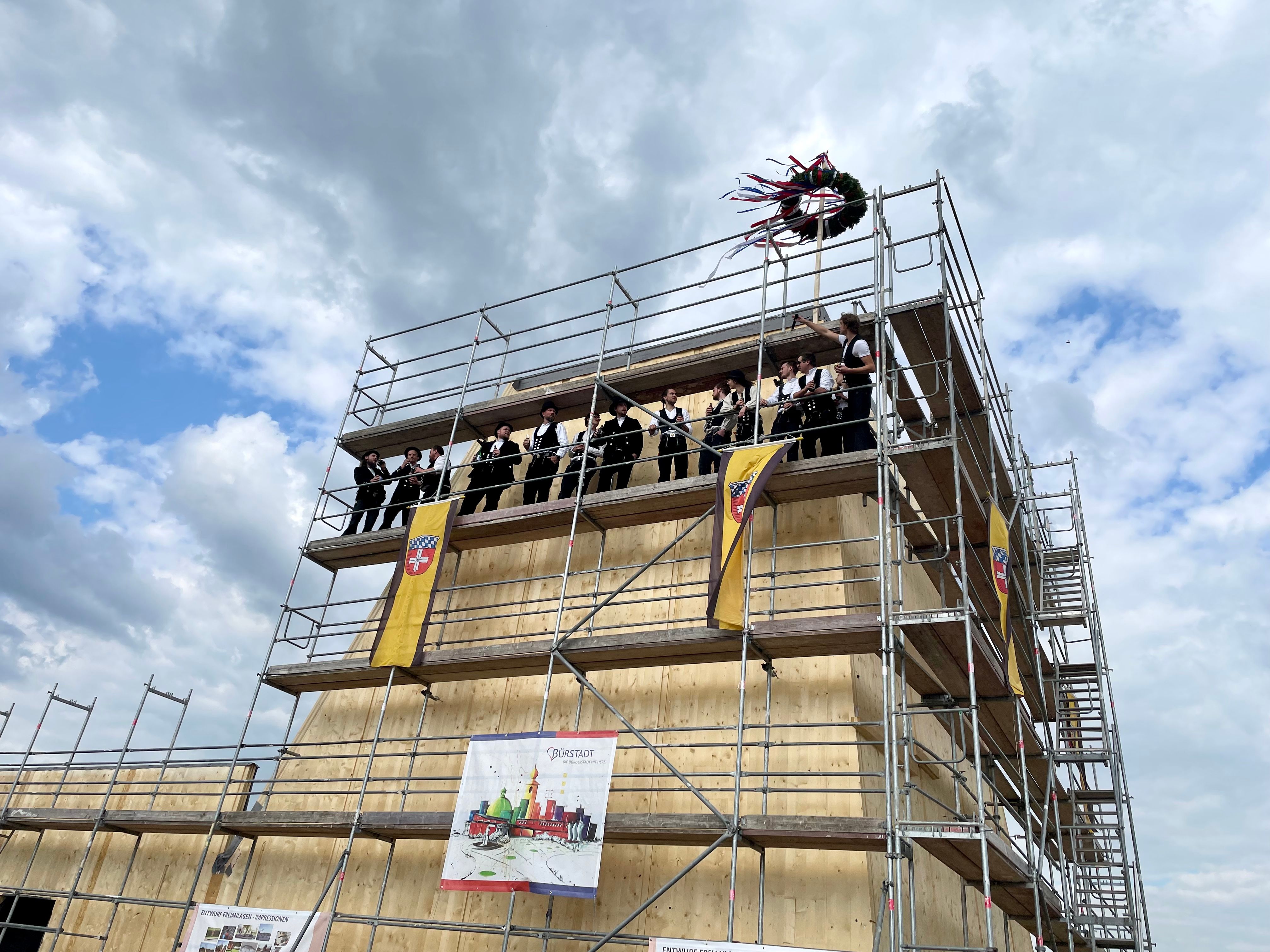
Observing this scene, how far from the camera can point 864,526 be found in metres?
11.1

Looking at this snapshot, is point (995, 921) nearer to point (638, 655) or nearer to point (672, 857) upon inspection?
point (672, 857)

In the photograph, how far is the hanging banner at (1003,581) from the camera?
33.1 ft

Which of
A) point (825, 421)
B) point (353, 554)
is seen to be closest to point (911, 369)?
point (825, 421)

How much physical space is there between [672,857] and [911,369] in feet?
20.0

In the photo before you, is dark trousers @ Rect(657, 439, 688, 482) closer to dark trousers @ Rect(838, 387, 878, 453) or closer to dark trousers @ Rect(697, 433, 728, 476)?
dark trousers @ Rect(697, 433, 728, 476)

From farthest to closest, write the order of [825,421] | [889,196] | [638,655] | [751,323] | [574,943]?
[751,323] → [889,196] → [825,421] → [638,655] → [574,943]

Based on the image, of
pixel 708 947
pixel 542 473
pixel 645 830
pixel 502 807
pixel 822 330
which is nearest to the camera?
pixel 708 947

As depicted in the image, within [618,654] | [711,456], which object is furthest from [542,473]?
[618,654]

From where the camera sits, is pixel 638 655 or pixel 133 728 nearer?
pixel 638 655

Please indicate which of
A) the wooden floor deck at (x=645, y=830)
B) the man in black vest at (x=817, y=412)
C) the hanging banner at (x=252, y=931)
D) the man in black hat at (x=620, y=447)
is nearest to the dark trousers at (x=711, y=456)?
the man in black hat at (x=620, y=447)

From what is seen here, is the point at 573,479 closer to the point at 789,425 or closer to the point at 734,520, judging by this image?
the point at 789,425

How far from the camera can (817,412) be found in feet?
34.7

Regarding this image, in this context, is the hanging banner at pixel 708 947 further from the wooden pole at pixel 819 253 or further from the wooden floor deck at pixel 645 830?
the wooden pole at pixel 819 253

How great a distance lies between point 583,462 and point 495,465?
80.4 inches
